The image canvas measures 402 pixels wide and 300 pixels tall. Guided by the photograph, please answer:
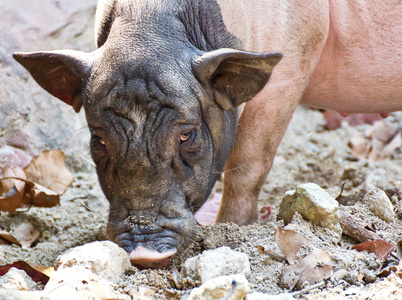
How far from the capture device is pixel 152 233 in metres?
2.82

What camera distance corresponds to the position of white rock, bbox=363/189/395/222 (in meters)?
3.25

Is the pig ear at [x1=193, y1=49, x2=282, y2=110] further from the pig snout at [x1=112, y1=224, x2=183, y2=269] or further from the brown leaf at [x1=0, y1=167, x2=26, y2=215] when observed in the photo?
the brown leaf at [x1=0, y1=167, x2=26, y2=215]

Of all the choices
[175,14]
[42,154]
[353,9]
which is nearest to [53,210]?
[42,154]

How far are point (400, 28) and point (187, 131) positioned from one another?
5.68 feet

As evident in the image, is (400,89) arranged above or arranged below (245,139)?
above

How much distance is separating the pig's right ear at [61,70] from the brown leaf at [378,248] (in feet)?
5.75

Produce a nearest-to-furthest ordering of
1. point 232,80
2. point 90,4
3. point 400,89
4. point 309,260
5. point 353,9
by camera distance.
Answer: point 309,260 < point 232,80 < point 353,9 < point 400,89 < point 90,4

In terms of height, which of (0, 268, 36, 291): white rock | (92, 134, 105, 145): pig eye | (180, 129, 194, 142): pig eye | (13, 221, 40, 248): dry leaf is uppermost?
(180, 129, 194, 142): pig eye

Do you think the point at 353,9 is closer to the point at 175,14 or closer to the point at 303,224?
the point at 175,14

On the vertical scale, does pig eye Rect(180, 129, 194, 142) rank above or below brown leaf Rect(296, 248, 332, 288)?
above

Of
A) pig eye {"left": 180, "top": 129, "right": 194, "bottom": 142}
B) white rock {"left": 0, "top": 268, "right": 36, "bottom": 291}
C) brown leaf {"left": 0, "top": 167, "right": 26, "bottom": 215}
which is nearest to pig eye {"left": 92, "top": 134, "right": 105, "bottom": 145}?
pig eye {"left": 180, "top": 129, "right": 194, "bottom": 142}

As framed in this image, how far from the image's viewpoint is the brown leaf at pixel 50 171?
418 cm

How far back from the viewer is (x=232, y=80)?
123 inches

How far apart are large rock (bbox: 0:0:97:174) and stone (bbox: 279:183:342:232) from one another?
2.15m
